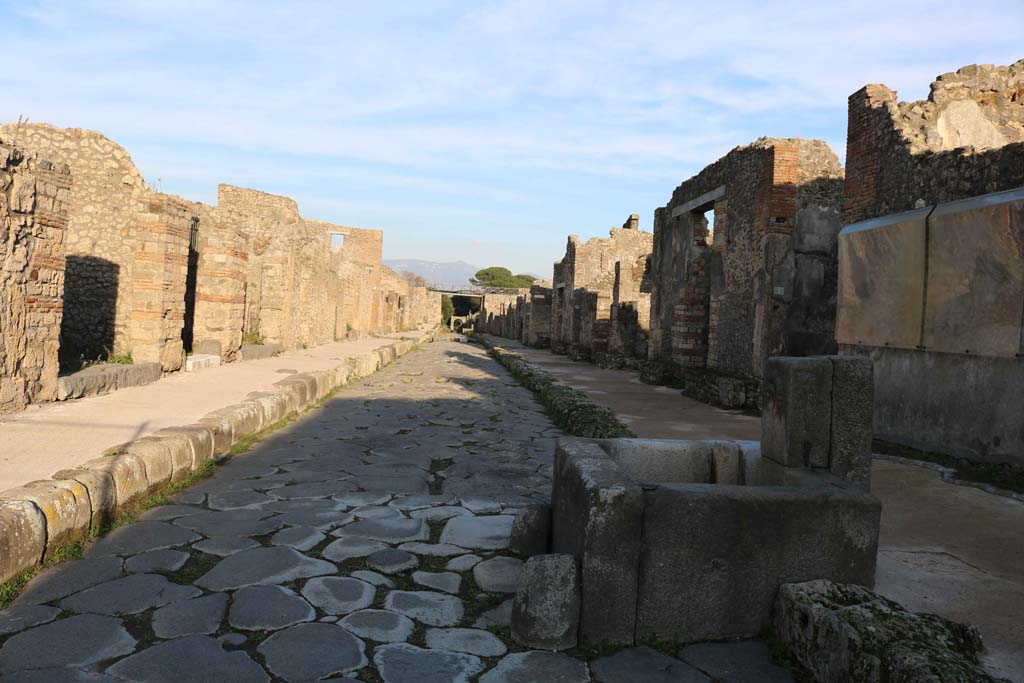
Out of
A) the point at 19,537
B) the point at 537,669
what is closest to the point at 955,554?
the point at 537,669

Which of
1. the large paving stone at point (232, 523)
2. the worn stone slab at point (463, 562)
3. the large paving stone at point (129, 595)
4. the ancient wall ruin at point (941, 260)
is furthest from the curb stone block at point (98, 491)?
the ancient wall ruin at point (941, 260)

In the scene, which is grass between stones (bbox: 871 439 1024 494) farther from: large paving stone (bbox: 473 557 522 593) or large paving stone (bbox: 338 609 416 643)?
large paving stone (bbox: 338 609 416 643)

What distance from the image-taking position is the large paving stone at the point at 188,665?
2.18m

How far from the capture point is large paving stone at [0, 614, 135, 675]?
2238mm

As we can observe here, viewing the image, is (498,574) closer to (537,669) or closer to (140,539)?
(537,669)

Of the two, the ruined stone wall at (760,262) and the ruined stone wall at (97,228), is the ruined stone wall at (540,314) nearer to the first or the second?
the ruined stone wall at (760,262)

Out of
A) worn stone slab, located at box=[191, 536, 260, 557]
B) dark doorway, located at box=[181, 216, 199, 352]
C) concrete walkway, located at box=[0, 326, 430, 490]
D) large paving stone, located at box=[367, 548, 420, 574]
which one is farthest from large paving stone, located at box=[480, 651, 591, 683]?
dark doorway, located at box=[181, 216, 199, 352]

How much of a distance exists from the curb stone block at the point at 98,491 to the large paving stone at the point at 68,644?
99cm

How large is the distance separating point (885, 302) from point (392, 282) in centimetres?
3247

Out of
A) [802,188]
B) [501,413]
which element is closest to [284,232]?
[501,413]

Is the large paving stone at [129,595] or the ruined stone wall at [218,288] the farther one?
the ruined stone wall at [218,288]

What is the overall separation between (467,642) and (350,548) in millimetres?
1154

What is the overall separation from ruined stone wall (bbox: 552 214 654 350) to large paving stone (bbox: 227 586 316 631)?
56.5ft

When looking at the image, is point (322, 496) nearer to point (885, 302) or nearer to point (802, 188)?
point (885, 302)
